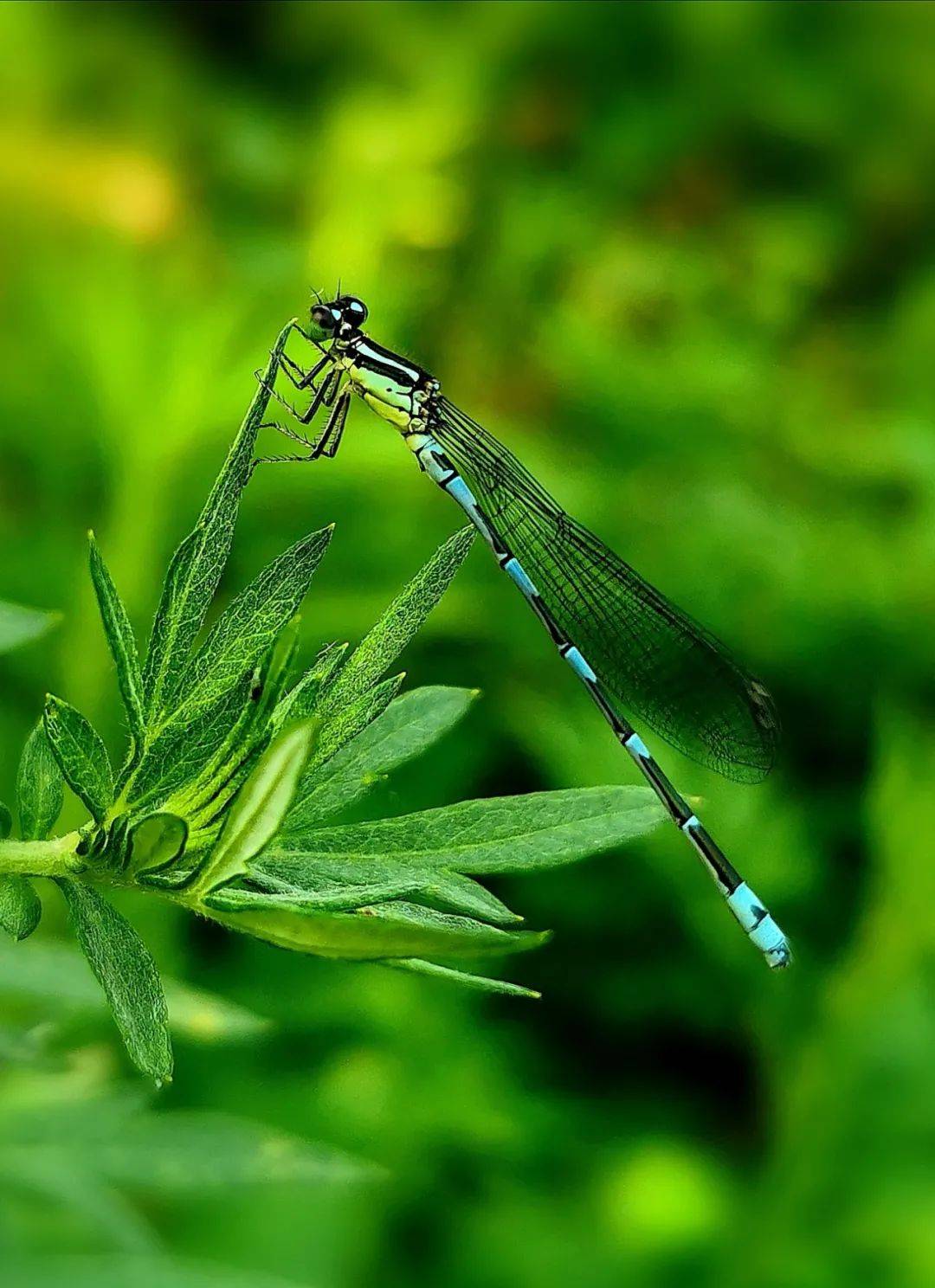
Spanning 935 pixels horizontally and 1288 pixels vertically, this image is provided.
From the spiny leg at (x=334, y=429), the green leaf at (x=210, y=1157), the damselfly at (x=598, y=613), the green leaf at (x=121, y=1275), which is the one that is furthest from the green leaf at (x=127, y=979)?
the damselfly at (x=598, y=613)

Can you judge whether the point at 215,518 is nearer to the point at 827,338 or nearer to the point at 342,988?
the point at 342,988

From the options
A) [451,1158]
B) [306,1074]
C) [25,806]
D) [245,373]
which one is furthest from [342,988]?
[25,806]

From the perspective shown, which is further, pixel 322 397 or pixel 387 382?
pixel 387 382

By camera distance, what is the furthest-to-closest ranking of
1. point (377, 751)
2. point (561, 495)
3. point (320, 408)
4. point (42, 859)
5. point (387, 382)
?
point (561, 495)
point (387, 382)
point (320, 408)
point (377, 751)
point (42, 859)

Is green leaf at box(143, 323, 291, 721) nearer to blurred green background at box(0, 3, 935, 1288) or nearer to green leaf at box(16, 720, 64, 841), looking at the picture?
green leaf at box(16, 720, 64, 841)

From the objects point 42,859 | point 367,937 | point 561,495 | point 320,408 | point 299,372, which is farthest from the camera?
point 561,495

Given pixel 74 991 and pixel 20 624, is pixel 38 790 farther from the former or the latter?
pixel 74 991

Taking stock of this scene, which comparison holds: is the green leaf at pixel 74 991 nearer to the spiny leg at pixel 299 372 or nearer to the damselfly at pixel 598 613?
the spiny leg at pixel 299 372

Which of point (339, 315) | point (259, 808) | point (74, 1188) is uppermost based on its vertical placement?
point (339, 315)

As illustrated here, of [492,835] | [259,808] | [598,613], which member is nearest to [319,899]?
[259,808]
